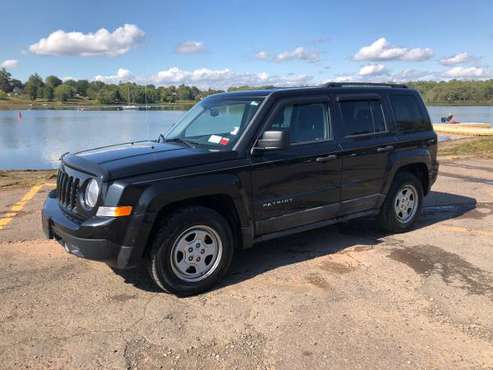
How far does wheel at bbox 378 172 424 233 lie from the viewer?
6215mm

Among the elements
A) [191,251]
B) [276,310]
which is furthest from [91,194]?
[276,310]

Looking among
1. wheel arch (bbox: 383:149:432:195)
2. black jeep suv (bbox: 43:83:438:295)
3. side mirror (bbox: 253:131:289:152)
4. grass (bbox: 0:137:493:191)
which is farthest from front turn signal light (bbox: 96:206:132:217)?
grass (bbox: 0:137:493:191)

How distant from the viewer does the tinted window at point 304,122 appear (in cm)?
500

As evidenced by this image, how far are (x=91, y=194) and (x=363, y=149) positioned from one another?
313 centimetres

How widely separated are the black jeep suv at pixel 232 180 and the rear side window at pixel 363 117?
0.01 m

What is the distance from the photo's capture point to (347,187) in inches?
219

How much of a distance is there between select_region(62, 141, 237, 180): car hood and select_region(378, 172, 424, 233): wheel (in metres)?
2.61

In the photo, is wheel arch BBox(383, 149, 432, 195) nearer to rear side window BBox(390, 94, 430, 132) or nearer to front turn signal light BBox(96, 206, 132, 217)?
rear side window BBox(390, 94, 430, 132)

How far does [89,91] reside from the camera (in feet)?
444

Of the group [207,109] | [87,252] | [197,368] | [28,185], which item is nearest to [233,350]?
[197,368]

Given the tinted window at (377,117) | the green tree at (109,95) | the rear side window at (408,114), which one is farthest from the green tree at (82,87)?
the tinted window at (377,117)

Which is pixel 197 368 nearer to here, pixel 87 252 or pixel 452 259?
pixel 87 252

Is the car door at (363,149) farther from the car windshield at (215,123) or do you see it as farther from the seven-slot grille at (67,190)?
the seven-slot grille at (67,190)

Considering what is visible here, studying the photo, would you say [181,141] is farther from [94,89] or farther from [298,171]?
[94,89]
